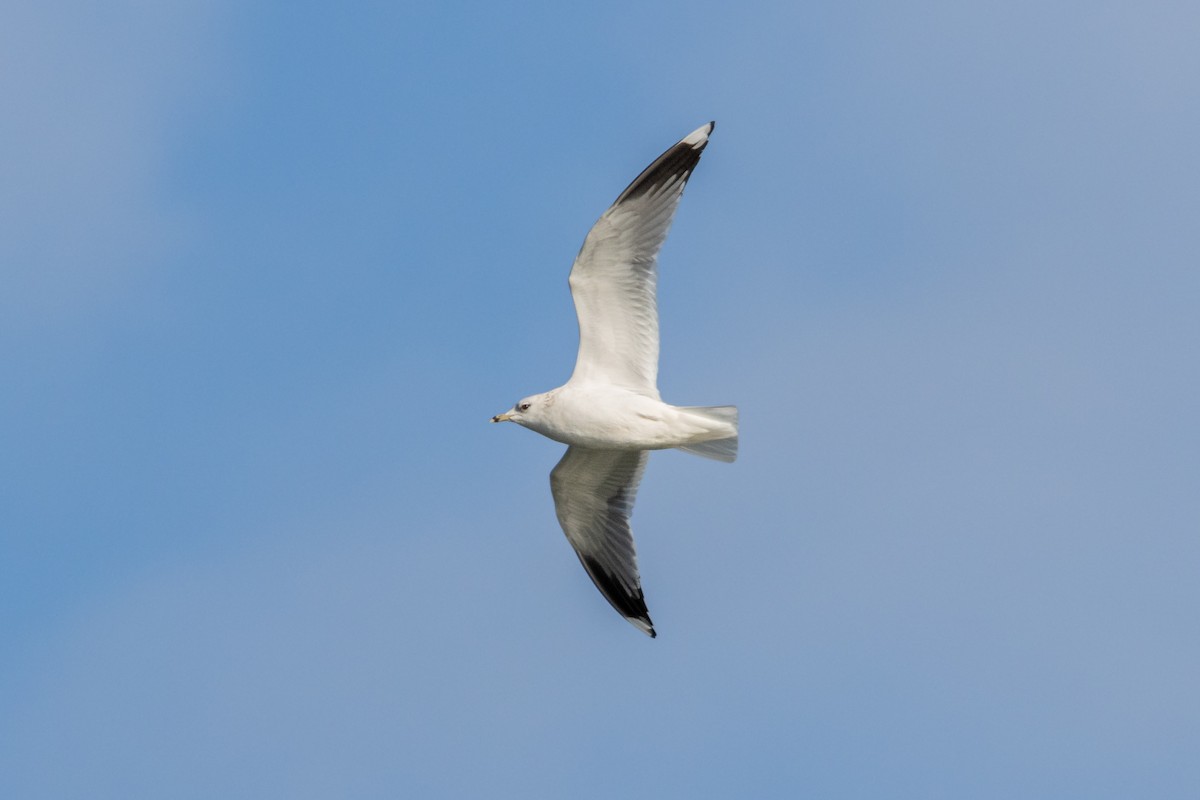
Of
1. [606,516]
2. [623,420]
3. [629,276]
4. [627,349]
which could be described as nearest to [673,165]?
[629,276]

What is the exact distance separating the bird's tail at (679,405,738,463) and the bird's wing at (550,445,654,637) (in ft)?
4.16

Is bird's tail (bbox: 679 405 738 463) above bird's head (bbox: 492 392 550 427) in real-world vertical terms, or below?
below

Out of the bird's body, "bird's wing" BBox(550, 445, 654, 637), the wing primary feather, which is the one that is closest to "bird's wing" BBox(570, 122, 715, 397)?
the wing primary feather

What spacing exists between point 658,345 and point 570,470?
5.32 feet

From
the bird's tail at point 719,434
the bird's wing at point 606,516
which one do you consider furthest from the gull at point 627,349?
the bird's wing at point 606,516

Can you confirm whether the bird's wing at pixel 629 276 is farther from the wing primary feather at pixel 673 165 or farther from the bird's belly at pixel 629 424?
the bird's belly at pixel 629 424

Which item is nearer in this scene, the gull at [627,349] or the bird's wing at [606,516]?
the gull at [627,349]

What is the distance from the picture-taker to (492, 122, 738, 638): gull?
16062 mm

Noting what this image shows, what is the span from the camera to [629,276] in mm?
16188

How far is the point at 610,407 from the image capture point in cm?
1619

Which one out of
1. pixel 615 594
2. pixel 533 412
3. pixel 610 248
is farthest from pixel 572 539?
pixel 610 248

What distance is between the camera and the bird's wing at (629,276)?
52.7 feet

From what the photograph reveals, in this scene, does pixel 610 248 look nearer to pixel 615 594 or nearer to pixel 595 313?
pixel 595 313

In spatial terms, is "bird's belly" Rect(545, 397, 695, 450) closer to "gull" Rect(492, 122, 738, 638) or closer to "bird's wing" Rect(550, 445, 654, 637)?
"gull" Rect(492, 122, 738, 638)
